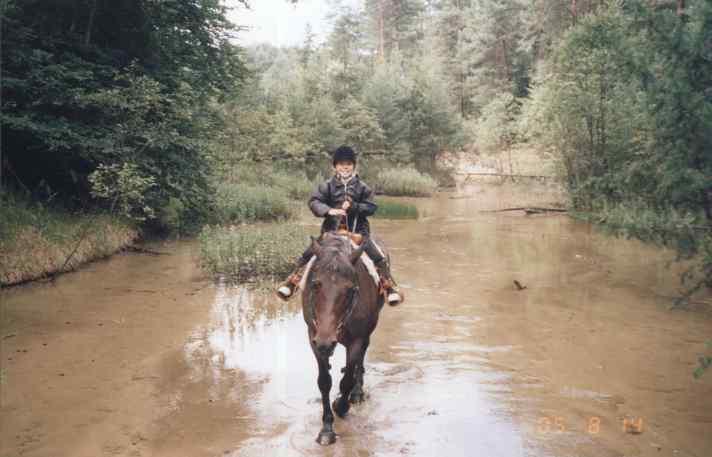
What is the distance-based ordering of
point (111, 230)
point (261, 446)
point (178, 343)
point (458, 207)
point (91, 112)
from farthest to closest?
point (458, 207) < point (111, 230) < point (91, 112) < point (178, 343) < point (261, 446)

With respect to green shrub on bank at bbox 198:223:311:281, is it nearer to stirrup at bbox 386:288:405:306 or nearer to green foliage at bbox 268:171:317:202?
stirrup at bbox 386:288:405:306

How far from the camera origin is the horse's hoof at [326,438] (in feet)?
18.1

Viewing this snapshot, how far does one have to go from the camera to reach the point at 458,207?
1166 inches

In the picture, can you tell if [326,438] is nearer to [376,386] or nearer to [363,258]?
[376,386]

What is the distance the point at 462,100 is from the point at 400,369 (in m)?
58.1

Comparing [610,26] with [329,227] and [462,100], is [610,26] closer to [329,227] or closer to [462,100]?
[329,227]

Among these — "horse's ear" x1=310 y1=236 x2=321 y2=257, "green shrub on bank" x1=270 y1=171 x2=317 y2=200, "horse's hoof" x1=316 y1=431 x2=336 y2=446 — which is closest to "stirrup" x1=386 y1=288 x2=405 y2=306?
"horse's ear" x1=310 y1=236 x2=321 y2=257

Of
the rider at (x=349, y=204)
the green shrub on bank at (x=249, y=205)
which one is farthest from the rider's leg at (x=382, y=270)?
the green shrub on bank at (x=249, y=205)

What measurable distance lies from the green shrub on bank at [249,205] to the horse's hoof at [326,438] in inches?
602

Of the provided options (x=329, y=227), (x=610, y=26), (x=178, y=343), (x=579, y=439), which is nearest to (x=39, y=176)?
(x=178, y=343)

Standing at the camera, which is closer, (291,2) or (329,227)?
(329,227)

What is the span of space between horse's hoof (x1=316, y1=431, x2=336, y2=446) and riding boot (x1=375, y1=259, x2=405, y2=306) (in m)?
1.51

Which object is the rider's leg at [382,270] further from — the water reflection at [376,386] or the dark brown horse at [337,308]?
the water reflection at [376,386]

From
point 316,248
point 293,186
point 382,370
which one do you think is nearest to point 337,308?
point 316,248
